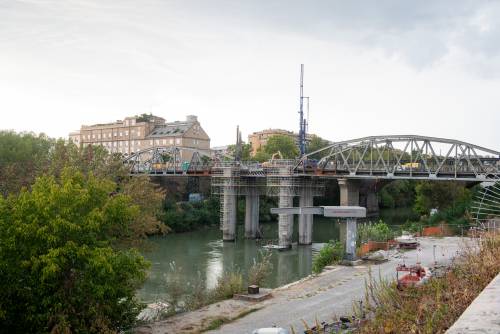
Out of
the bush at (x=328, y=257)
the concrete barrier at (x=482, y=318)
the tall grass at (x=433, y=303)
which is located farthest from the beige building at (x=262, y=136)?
the concrete barrier at (x=482, y=318)

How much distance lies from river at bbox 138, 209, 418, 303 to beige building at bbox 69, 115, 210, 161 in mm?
47834

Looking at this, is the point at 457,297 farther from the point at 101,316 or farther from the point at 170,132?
the point at 170,132

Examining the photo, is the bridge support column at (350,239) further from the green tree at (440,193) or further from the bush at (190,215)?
the green tree at (440,193)

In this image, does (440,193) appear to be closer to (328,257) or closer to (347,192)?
(347,192)

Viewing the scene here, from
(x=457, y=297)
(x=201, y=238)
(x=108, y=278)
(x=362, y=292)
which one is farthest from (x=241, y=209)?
(x=457, y=297)

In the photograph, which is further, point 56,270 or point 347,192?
point 347,192

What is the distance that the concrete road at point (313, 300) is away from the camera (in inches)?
639

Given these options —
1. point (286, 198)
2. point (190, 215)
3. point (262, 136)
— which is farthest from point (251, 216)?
point (262, 136)

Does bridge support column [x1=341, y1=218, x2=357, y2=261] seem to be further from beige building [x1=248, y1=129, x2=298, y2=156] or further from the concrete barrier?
beige building [x1=248, y1=129, x2=298, y2=156]

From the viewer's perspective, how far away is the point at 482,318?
17.1ft

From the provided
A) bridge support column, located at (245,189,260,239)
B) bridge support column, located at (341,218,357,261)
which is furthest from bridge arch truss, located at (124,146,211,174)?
bridge support column, located at (341,218,357,261)

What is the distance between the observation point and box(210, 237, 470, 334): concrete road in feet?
53.2

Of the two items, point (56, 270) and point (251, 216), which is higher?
point (56, 270)

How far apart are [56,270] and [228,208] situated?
46.0m
